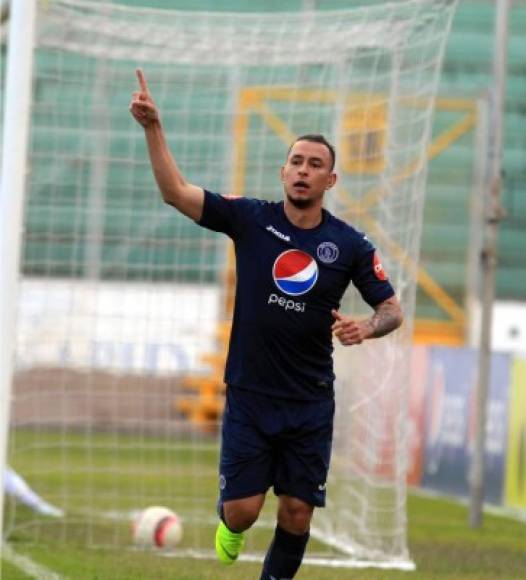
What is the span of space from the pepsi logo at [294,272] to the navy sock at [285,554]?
42.6 inches

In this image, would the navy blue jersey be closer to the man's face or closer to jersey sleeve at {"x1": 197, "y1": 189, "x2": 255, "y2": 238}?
jersey sleeve at {"x1": 197, "y1": 189, "x2": 255, "y2": 238}

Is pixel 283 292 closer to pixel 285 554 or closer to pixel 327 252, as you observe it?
pixel 327 252

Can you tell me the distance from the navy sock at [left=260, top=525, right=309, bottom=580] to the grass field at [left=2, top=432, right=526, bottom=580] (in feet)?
4.98

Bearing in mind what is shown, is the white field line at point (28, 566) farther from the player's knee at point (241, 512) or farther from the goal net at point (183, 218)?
the player's knee at point (241, 512)

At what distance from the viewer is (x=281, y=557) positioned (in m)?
7.58

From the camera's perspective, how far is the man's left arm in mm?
6965

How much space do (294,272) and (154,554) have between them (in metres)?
3.59

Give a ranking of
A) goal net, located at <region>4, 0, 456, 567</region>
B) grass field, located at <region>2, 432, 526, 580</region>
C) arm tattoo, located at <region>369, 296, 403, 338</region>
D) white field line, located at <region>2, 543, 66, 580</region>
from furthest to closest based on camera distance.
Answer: goal net, located at <region>4, 0, 456, 567</region>
grass field, located at <region>2, 432, 526, 580</region>
white field line, located at <region>2, 543, 66, 580</region>
arm tattoo, located at <region>369, 296, 403, 338</region>

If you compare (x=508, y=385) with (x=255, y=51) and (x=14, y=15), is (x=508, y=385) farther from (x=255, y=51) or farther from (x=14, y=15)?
(x=14, y=15)

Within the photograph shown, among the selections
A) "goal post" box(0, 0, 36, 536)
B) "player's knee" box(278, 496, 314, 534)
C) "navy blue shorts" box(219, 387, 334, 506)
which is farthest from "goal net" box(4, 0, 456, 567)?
"goal post" box(0, 0, 36, 536)

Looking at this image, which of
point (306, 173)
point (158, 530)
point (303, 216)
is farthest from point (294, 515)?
point (158, 530)

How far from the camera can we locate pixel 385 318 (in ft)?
24.3

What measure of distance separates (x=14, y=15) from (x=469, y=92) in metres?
14.6

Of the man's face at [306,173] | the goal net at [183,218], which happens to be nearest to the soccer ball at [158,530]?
the goal net at [183,218]
